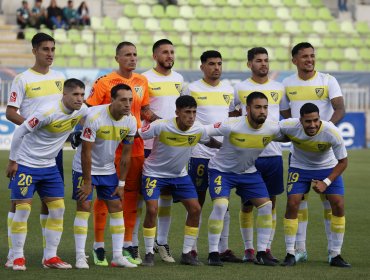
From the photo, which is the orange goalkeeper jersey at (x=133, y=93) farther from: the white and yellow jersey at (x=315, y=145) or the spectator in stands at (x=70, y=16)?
the spectator in stands at (x=70, y=16)

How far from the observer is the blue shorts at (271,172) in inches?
450

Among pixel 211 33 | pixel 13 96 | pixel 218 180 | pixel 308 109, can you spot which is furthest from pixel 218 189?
pixel 211 33

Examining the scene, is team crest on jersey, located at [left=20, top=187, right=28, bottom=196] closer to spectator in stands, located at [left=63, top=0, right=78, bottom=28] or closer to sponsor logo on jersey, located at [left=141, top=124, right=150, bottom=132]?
sponsor logo on jersey, located at [left=141, top=124, right=150, bottom=132]

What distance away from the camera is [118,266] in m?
10.5

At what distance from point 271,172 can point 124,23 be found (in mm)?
22790

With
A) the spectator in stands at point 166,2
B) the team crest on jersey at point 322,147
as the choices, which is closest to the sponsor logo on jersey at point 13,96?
the team crest on jersey at point 322,147

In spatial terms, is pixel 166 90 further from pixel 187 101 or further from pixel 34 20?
pixel 34 20

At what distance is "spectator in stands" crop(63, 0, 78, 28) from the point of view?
1267 inches

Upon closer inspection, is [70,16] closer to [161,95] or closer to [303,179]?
[161,95]

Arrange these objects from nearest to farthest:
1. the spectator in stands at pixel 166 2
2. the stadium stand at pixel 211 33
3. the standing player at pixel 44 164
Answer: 1. the standing player at pixel 44 164
2. the stadium stand at pixel 211 33
3. the spectator in stands at pixel 166 2

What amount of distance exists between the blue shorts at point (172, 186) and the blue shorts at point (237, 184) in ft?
0.77

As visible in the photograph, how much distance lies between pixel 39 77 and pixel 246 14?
2487 centimetres

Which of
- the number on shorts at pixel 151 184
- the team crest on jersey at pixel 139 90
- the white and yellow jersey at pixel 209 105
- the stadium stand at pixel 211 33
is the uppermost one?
the stadium stand at pixel 211 33

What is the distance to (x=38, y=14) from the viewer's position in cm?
3172
